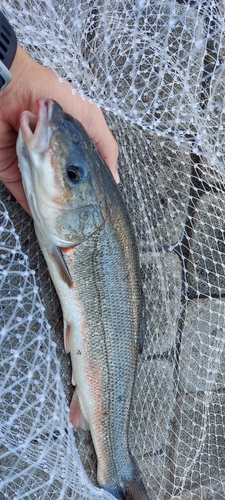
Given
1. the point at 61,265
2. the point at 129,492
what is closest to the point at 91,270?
the point at 61,265

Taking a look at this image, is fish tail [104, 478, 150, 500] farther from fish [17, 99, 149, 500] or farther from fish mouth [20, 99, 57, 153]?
fish mouth [20, 99, 57, 153]

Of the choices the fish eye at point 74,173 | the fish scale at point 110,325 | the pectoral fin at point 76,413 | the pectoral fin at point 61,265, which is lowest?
the pectoral fin at point 76,413

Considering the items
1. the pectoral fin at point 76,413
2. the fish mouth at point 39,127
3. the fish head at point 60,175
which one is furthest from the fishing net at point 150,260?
the fish mouth at point 39,127

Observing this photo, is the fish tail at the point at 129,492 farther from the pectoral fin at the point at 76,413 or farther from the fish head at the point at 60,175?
the fish head at the point at 60,175

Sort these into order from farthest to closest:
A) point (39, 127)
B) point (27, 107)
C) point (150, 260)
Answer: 1. point (150, 260)
2. point (27, 107)
3. point (39, 127)

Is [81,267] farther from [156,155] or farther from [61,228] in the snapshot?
[156,155]

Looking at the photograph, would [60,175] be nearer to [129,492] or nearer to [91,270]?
[91,270]

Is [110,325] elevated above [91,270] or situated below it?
below
